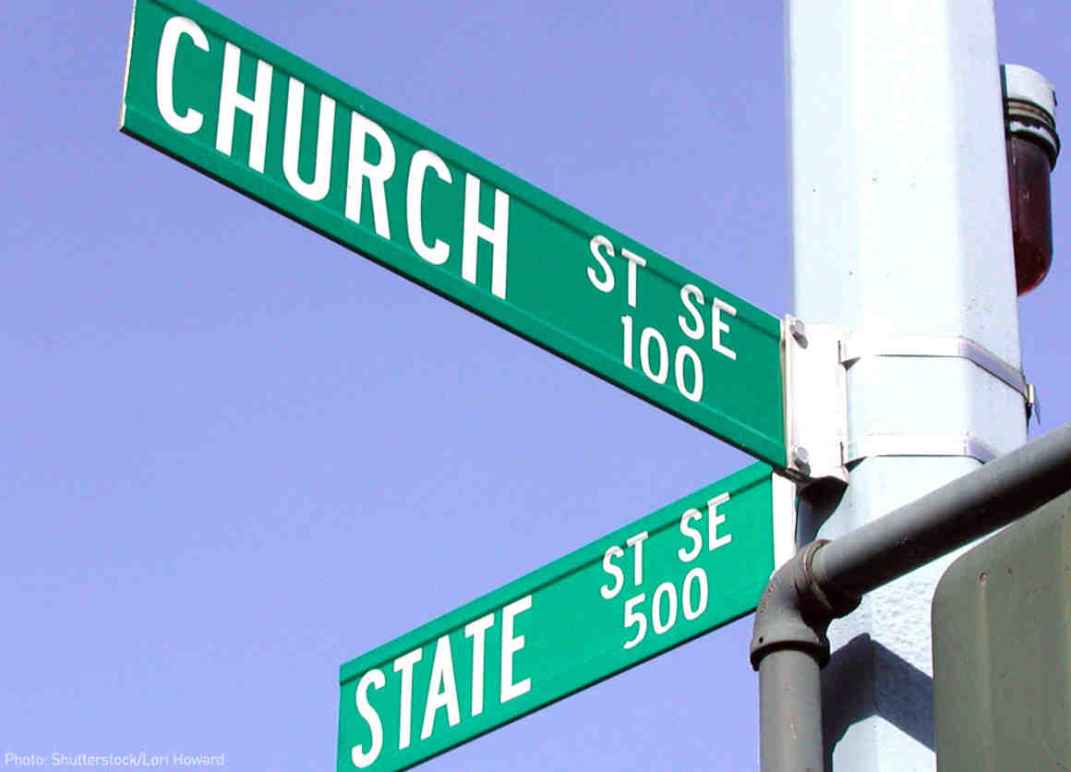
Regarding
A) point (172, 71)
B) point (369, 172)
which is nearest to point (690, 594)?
point (369, 172)

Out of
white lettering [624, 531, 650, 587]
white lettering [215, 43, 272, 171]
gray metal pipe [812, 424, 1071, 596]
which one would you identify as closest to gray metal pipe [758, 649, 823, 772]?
gray metal pipe [812, 424, 1071, 596]

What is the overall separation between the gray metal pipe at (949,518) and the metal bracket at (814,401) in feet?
1.97

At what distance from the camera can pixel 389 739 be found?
14.4 ft

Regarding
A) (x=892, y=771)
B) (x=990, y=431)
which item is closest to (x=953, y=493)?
(x=892, y=771)

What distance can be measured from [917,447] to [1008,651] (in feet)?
4.25

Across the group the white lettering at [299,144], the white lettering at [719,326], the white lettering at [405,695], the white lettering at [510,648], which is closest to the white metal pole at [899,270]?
the white lettering at [719,326]

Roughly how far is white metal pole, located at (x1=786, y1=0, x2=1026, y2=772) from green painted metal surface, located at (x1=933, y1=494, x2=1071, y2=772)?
2.79ft

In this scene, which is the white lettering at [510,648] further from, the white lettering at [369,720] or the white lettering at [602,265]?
the white lettering at [602,265]

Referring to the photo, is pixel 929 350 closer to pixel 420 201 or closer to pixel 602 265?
pixel 602 265

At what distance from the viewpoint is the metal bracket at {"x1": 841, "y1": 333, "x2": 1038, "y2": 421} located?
3.68 metres

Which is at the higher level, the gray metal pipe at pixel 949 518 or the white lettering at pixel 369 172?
the white lettering at pixel 369 172

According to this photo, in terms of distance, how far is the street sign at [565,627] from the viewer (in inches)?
152

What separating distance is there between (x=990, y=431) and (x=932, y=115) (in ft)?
2.19

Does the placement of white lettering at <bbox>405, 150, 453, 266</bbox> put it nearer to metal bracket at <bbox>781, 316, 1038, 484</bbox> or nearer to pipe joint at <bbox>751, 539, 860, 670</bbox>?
metal bracket at <bbox>781, 316, 1038, 484</bbox>
